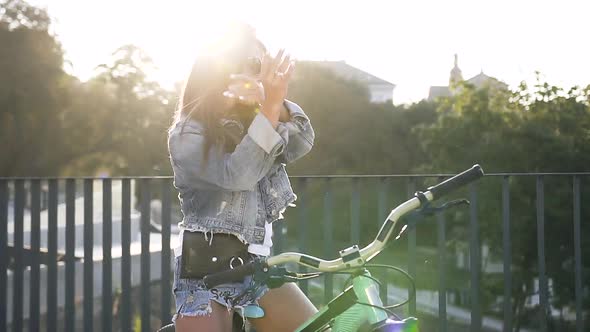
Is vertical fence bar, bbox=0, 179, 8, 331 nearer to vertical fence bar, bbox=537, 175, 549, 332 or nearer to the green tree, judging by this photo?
vertical fence bar, bbox=537, 175, 549, 332

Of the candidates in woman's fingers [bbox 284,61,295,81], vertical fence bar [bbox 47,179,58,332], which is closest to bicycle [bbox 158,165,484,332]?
woman's fingers [bbox 284,61,295,81]

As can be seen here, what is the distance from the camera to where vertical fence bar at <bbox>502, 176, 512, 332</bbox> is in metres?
4.06

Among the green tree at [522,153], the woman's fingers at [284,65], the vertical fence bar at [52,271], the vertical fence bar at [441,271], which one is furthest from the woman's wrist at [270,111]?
the green tree at [522,153]

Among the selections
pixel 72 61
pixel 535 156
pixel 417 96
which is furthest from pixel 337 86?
pixel 535 156

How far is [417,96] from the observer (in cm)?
4997

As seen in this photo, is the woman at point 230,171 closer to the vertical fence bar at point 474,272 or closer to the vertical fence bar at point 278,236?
the vertical fence bar at point 278,236

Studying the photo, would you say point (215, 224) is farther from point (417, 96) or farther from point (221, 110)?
point (417, 96)

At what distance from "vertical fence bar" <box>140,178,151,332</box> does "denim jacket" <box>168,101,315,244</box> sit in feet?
6.26

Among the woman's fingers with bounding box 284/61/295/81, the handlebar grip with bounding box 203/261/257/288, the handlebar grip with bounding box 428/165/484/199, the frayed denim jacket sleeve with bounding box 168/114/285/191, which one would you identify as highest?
the woman's fingers with bounding box 284/61/295/81

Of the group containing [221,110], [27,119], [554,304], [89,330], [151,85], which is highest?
[151,85]

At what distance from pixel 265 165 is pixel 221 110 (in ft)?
0.77

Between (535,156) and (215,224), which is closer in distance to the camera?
(215,224)

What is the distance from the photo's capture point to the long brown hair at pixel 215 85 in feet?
7.34

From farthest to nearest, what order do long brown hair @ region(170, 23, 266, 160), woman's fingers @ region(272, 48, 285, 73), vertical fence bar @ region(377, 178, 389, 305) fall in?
vertical fence bar @ region(377, 178, 389, 305) < long brown hair @ region(170, 23, 266, 160) < woman's fingers @ region(272, 48, 285, 73)
